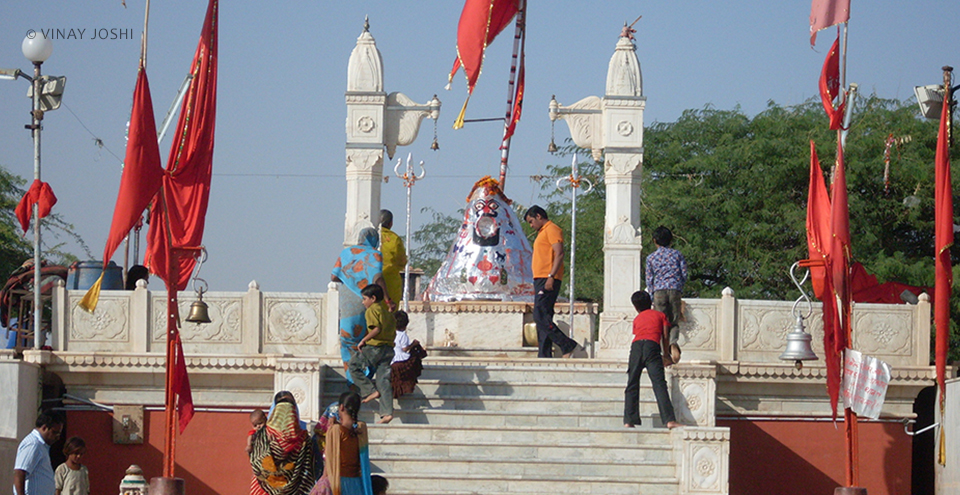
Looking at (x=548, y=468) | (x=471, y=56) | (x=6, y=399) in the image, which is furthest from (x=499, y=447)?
(x=471, y=56)

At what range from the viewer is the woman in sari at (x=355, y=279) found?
42.0 feet

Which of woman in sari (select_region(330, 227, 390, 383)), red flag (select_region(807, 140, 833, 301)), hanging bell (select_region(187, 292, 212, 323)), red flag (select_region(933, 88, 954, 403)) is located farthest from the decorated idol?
red flag (select_region(933, 88, 954, 403))

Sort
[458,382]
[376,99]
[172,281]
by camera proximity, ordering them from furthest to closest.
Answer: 1. [376,99]
2. [458,382]
3. [172,281]

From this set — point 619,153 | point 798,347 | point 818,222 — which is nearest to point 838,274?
point 818,222

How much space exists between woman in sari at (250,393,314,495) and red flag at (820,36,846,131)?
5.84 metres

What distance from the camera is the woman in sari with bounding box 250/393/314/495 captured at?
9344 millimetres

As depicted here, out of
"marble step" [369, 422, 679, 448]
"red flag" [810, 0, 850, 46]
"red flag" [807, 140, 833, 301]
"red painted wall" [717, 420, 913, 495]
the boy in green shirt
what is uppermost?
"red flag" [810, 0, 850, 46]

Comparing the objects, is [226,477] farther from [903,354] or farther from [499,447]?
[903,354]

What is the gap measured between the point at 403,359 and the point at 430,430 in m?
1.13

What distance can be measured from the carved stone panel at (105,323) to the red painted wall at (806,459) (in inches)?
247

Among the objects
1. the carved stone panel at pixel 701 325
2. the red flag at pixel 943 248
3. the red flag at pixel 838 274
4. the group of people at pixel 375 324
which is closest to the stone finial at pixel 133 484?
the group of people at pixel 375 324

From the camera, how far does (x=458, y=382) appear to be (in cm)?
1333

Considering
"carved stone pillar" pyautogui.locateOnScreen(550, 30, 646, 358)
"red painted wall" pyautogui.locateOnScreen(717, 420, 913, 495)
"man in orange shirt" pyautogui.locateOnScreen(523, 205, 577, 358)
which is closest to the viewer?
"red painted wall" pyautogui.locateOnScreen(717, 420, 913, 495)

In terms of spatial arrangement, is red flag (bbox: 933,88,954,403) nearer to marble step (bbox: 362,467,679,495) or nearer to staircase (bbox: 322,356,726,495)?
staircase (bbox: 322,356,726,495)
